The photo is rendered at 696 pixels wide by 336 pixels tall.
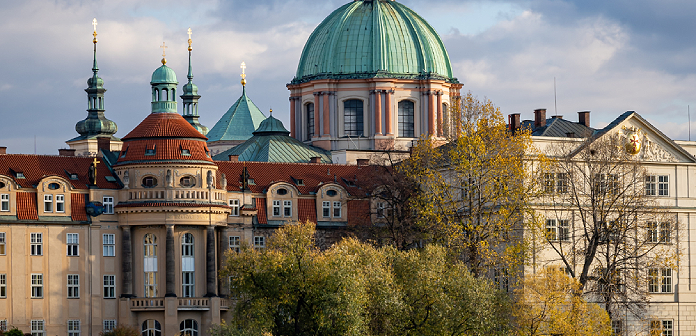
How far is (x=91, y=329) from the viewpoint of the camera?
292ft

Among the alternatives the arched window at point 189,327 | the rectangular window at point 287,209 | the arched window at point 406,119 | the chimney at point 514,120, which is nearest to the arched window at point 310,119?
the arched window at point 406,119

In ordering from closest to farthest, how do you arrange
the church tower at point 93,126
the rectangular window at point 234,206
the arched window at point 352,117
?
the rectangular window at point 234,206 → the arched window at point 352,117 → the church tower at point 93,126

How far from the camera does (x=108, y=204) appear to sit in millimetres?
91500

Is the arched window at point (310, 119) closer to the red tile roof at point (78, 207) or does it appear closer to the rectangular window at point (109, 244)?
the rectangular window at point (109, 244)

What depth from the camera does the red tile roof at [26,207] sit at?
292ft

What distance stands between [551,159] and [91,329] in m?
29.3

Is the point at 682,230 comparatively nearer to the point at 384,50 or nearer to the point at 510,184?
the point at 510,184

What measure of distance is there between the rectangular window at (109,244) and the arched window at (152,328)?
474 cm

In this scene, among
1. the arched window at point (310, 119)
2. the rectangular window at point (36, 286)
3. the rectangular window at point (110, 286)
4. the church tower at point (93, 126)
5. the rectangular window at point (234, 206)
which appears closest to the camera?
the rectangular window at point (36, 286)

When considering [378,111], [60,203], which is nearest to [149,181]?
[60,203]

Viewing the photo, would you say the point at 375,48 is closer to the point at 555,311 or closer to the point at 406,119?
the point at 406,119

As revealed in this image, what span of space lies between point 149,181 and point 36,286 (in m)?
9.39

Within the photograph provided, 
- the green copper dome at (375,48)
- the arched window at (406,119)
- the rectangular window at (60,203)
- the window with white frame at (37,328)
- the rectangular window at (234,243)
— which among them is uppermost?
the green copper dome at (375,48)

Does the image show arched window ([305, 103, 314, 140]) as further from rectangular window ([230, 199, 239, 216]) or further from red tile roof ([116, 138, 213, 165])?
red tile roof ([116, 138, 213, 165])
